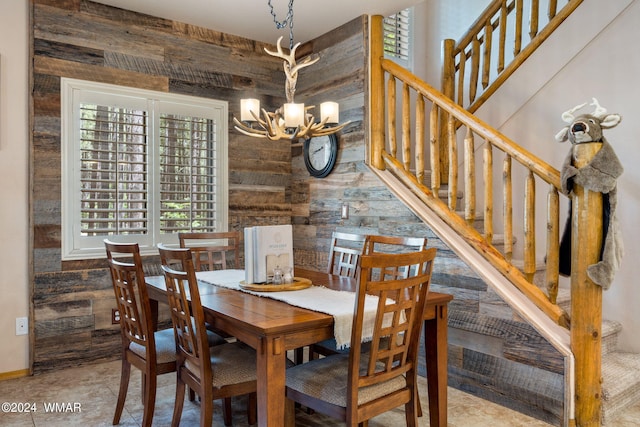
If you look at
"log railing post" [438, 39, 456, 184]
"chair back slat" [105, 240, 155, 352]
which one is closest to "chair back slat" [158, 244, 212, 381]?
"chair back slat" [105, 240, 155, 352]

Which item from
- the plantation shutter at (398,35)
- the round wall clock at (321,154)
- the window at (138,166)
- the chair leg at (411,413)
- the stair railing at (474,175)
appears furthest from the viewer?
the plantation shutter at (398,35)

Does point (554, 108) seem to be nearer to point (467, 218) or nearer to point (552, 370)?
point (467, 218)

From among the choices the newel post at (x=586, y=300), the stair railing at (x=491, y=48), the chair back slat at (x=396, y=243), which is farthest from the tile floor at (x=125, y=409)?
the stair railing at (x=491, y=48)

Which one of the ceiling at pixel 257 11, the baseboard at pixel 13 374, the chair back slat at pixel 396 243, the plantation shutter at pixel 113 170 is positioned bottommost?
the baseboard at pixel 13 374

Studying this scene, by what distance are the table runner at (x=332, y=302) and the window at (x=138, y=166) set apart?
3.99 feet

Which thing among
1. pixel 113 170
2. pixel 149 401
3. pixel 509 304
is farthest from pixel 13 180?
pixel 509 304

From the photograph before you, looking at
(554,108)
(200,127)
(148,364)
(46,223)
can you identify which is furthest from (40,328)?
(554,108)

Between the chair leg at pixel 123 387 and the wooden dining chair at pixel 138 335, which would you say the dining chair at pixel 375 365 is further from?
the chair leg at pixel 123 387

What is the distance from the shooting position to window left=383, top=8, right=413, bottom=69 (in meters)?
4.97

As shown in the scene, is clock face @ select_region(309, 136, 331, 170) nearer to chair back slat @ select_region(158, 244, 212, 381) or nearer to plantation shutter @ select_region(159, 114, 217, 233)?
plantation shutter @ select_region(159, 114, 217, 233)

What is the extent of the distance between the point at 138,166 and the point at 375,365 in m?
2.74

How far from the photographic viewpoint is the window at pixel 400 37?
16.3 ft

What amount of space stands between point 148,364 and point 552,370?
7.08ft

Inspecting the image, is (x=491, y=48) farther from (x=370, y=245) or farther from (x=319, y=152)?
(x=370, y=245)
